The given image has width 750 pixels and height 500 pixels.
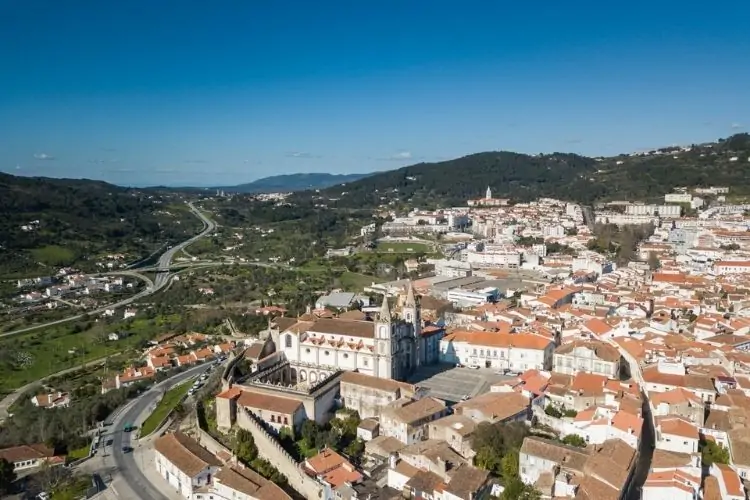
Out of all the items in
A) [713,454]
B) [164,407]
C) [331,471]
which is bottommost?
[164,407]

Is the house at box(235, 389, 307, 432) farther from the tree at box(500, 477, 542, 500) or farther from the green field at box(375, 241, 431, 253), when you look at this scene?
the green field at box(375, 241, 431, 253)

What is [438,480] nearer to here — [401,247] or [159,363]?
[159,363]

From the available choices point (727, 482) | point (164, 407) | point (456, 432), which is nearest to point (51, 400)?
point (164, 407)

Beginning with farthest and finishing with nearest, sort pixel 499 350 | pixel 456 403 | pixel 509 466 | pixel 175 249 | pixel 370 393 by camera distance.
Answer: pixel 175 249 < pixel 499 350 < pixel 456 403 < pixel 370 393 < pixel 509 466

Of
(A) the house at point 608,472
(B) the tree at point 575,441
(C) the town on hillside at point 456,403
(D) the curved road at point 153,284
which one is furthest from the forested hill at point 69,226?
(A) the house at point 608,472

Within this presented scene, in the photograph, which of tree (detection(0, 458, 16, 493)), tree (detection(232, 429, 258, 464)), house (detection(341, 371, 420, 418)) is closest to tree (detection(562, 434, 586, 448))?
house (detection(341, 371, 420, 418))

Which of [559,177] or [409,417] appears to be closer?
[409,417]

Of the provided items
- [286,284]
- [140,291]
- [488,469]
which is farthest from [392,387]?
[140,291]
